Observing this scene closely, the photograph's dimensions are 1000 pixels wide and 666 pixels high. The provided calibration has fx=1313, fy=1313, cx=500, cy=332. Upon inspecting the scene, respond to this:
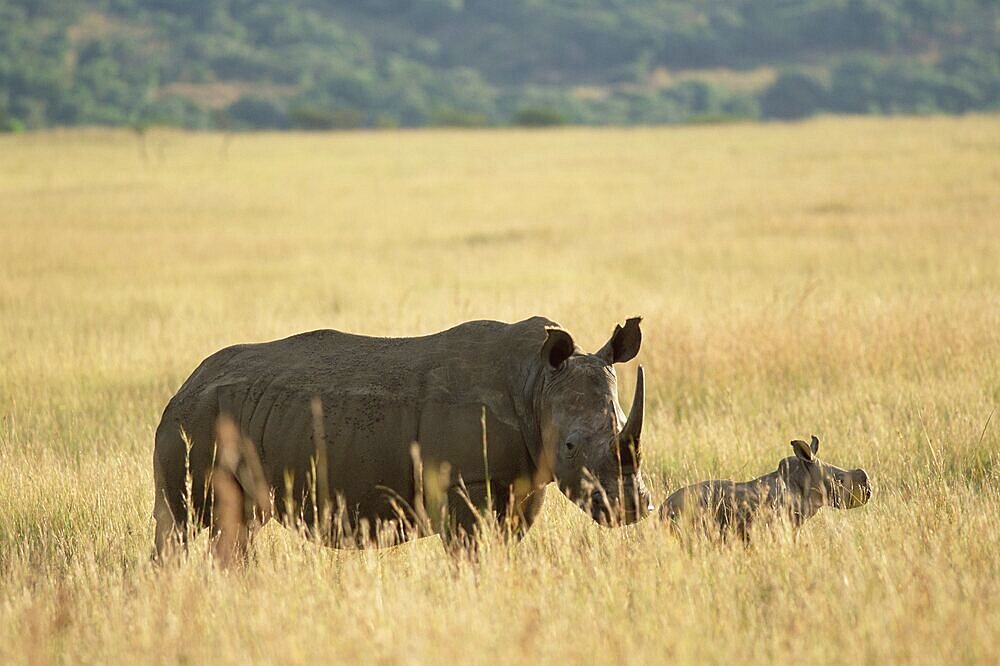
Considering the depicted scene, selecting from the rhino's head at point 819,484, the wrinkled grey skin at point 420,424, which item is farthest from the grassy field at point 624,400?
the wrinkled grey skin at point 420,424

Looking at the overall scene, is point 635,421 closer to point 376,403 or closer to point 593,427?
point 593,427

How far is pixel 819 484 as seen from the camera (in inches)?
241

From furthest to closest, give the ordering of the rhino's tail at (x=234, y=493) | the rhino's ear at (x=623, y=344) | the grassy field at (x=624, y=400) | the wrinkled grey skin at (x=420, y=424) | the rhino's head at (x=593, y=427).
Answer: the rhino's tail at (x=234, y=493) → the rhino's ear at (x=623, y=344) → the wrinkled grey skin at (x=420, y=424) → the rhino's head at (x=593, y=427) → the grassy field at (x=624, y=400)

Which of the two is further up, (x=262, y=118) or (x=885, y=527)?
(x=262, y=118)

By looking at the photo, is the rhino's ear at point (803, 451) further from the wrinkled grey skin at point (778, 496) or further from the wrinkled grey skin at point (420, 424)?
the wrinkled grey skin at point (420, 424)

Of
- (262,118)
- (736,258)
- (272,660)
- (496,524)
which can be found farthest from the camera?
(262,118)

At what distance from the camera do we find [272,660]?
13.7 feet

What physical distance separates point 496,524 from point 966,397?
16.4 feet

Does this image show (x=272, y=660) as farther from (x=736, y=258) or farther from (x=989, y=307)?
(x=736, y=258)

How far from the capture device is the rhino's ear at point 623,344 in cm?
507

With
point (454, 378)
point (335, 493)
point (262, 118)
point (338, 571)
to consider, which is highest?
point (262, 118)

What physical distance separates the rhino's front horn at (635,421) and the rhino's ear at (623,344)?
1.51 feet

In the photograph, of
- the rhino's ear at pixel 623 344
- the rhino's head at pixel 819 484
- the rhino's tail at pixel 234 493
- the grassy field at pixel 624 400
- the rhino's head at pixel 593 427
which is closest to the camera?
the grassy field at pixel 624 400

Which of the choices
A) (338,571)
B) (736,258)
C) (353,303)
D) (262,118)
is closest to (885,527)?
(338,571)
